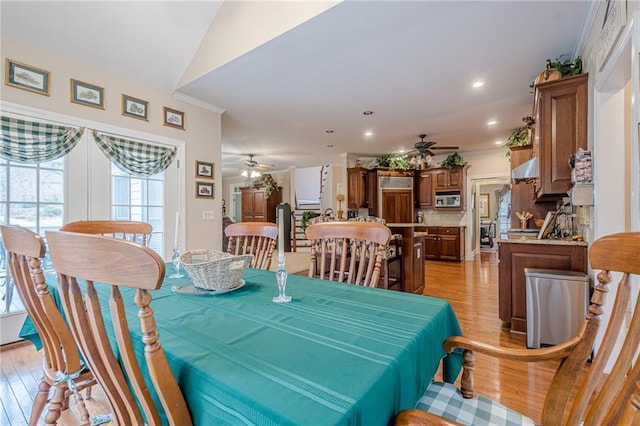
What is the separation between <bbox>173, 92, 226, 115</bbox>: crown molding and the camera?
3.51 m

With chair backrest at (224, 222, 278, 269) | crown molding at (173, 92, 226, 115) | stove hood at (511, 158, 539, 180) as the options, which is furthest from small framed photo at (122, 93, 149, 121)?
stove hood at (511, 158, 539, 180)

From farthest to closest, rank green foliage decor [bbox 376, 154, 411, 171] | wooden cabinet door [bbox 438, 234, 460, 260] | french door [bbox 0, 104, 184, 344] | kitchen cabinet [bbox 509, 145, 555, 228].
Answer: green foliage decor [bbox 376, 154, 411, 171], wooden cabinet door [bbox 438, 234, 460, 260], kitchen cabinet [bbox 509, 145, 555, 228], french door [bbox 0, 104, 184, 344]

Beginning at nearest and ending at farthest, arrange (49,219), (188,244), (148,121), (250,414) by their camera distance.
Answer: (250,414), (49,219), (148,121), (188,244)

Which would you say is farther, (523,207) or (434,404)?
(523,207)

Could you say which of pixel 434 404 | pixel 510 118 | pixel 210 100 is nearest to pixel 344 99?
pixel 210 100

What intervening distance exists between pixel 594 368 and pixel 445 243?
6406mm

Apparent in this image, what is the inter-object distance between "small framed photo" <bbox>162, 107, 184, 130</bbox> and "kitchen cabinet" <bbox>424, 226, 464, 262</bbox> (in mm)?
5393

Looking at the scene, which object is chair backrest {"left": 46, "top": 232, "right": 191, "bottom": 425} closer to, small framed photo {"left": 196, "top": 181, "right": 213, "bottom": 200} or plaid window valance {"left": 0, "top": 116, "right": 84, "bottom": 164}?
plaid window valance {"left": 0, "top": 116, "right": 84, "bottom": 164}

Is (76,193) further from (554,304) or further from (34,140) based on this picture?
(554,304)

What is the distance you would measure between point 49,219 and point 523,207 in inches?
230

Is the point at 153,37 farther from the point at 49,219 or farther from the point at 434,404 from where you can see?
the point at 434,404

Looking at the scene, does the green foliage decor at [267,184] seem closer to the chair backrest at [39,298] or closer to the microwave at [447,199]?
the microwave at [447,199]

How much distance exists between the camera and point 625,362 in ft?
2.03

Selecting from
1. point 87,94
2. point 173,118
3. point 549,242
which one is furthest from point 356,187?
point 87,94
